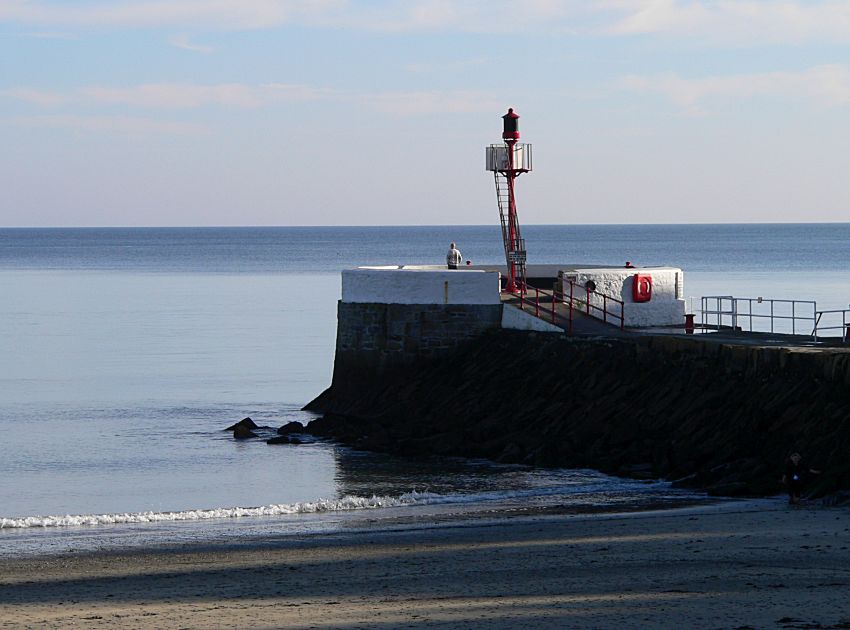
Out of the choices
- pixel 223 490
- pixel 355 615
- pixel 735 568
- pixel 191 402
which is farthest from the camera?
pixel 191 402

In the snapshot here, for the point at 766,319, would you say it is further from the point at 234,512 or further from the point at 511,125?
the point at 234,512

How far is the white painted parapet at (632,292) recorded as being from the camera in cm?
3100

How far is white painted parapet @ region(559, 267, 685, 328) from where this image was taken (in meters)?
31.0

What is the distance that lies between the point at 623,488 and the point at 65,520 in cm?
853

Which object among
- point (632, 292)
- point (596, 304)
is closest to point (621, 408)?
point (596, 304)

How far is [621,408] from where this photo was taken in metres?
25.1

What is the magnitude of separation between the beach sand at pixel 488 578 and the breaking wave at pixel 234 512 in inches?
102

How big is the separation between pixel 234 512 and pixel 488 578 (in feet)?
23.6

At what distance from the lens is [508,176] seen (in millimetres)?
32812

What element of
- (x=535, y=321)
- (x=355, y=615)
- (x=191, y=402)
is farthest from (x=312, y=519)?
(x=191, y=402)

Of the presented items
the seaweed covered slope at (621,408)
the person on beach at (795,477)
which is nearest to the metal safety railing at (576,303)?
the seaweed covered slope at (621,408)

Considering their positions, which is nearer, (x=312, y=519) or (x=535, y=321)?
(x=312, y=519)

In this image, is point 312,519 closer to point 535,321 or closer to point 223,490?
point 223,490

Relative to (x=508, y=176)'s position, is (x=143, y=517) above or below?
below
